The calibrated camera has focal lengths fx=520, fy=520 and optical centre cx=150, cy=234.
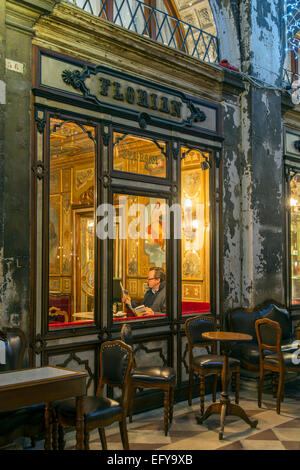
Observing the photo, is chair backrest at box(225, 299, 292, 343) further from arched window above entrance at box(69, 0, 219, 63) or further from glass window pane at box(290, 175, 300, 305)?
arched window above entrance at box(69, 0, 219, 63)

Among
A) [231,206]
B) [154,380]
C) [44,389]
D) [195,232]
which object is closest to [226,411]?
[154,380]

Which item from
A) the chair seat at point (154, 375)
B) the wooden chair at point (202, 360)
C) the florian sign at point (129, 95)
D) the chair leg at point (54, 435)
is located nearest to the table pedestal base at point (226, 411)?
the wooden chair at point (202, 360)

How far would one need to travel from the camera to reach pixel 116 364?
14.5ft

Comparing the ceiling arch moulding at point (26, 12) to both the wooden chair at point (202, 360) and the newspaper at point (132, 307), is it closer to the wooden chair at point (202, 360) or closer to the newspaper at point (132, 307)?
the newspaper at point (132, 307)

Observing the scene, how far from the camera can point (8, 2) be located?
4762mm

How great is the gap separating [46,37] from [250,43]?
3444mm

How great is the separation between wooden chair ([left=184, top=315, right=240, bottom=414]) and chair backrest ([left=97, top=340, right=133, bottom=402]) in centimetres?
159

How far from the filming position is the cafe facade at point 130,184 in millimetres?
4922

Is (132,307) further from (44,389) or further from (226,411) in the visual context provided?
(44,389)

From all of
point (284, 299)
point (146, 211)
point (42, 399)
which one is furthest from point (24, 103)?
point (284, 299)

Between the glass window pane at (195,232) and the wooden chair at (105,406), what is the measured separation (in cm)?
243

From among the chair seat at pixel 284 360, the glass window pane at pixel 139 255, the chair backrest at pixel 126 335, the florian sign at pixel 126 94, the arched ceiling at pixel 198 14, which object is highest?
the arched ceiling at pixel 198 14

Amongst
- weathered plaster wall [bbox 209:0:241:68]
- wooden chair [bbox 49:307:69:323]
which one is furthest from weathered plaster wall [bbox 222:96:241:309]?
wooden chair [bbox 49:307:69:323]

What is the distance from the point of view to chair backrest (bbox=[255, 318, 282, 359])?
5988mm
